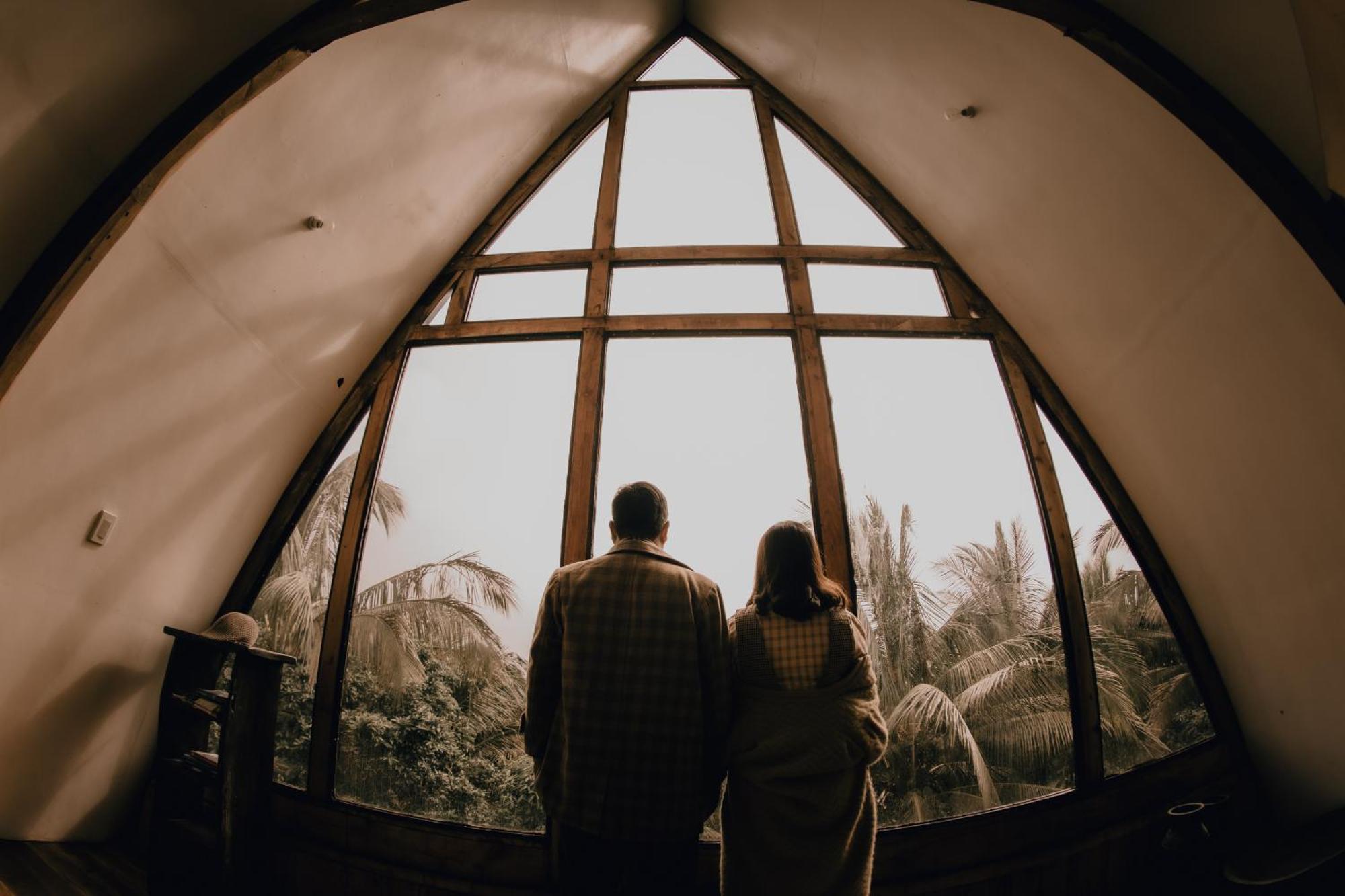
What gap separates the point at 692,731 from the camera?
1.40 m

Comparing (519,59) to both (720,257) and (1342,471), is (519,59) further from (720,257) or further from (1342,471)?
(1342,471)

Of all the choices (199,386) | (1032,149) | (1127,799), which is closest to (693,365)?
(1032,149)

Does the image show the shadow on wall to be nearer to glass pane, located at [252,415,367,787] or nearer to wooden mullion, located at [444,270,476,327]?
Result: glass pane, located at [252,415,367,787]

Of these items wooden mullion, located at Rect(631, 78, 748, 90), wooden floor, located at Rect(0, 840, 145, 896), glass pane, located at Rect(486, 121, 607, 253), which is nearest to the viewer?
wooden floor, located at Rect(0, 840, 145, 896)

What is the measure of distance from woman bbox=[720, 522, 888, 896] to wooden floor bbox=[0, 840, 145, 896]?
99.2 inches

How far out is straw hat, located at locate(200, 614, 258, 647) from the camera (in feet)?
8.27

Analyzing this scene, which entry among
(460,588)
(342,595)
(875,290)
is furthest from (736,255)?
(342,595)

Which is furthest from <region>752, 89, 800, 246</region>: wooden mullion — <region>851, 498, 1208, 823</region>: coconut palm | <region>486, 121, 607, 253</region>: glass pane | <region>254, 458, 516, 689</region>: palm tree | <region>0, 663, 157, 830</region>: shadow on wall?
<region>0, 663, 157, 830</region>: shadow on wall

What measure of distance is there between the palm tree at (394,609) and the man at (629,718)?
4.05 ft

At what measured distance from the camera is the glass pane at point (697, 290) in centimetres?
296

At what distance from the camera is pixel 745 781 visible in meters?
1.47

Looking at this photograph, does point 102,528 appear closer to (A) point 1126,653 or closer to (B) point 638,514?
(B) point 638,514

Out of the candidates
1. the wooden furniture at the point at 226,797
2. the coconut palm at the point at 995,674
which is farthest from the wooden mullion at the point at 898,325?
the wooden furniture at the point at 226,797

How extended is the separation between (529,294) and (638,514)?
197cm
